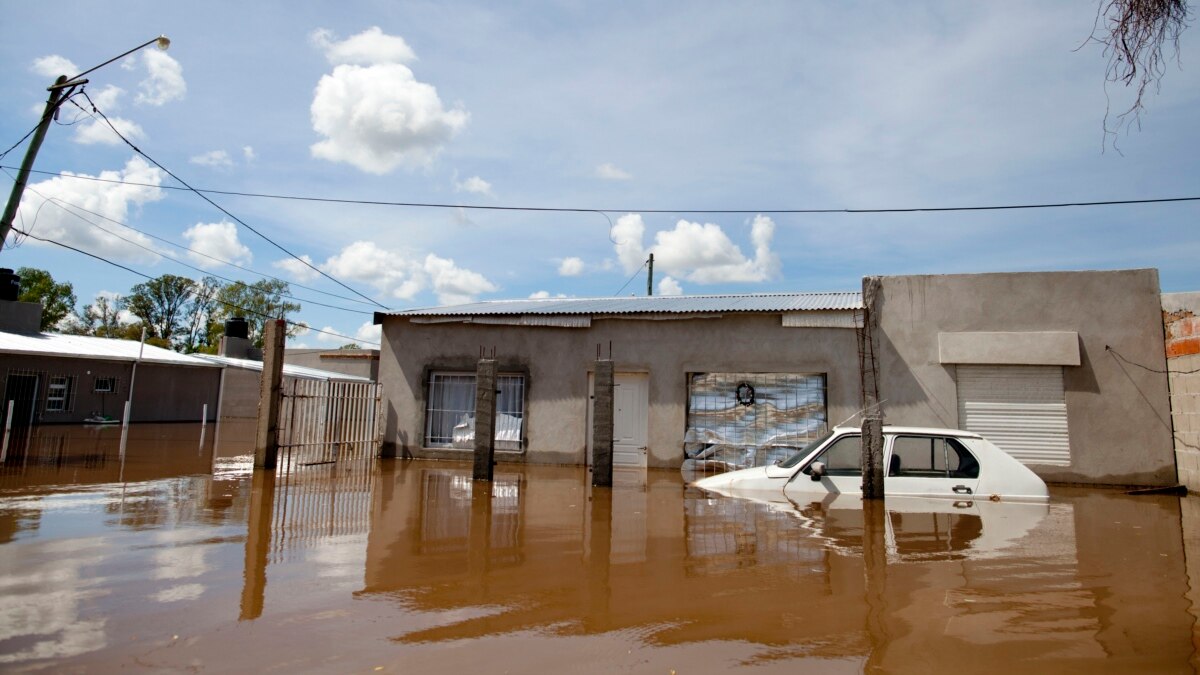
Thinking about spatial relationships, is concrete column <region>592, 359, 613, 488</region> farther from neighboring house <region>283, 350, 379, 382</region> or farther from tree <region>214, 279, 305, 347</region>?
tree <region>214, 279, 305, 347</region>

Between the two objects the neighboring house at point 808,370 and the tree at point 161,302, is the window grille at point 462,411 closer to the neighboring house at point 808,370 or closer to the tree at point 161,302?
the neighboring house at point 808,370

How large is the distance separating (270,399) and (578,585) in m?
8.83

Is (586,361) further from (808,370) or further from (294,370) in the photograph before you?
(294,370)

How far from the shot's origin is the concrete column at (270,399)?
11977 mm

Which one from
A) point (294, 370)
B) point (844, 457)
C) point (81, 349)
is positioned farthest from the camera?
point (294, 370)

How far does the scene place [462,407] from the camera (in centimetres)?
1534

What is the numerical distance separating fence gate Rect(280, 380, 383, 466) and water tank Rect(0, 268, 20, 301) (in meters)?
19.9

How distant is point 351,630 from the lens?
13.6ft

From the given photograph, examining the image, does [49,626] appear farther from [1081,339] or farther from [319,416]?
[1081,339]

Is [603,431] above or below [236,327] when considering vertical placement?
below

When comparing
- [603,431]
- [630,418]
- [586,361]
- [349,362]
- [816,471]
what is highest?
[349,362]

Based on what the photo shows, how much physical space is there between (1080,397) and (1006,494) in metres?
5.63

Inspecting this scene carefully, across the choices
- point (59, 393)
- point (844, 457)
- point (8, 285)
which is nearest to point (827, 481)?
point (844, 457)

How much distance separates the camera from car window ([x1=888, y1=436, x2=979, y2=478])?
336 inches
